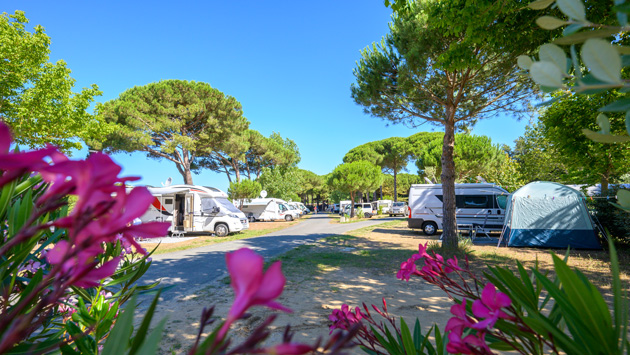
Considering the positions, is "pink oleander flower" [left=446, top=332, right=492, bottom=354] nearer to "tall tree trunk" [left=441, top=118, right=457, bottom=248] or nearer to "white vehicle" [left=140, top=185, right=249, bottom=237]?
"tall tree trunk" [left=441, top=118, right=457, bottom=248]

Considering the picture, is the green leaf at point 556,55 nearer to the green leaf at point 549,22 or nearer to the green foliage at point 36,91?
the green leaf at point 549,22

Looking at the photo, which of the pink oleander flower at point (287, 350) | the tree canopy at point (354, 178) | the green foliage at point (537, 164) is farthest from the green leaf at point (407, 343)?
the tree canopy at point (354, 178)

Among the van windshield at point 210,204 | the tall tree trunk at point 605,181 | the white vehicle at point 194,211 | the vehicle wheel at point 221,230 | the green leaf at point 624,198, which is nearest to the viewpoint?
the green leaf at point 624,198

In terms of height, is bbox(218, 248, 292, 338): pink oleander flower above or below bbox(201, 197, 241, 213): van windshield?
above

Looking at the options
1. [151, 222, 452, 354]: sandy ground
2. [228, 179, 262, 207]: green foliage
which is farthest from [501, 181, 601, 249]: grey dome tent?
[228, 179, 262, 207]: green foliage

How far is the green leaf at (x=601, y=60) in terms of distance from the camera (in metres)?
0.40

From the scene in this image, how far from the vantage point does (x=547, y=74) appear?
0.46m

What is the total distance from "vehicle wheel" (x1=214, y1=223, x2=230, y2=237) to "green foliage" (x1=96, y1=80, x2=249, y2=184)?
293 inches

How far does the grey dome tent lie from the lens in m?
7.93

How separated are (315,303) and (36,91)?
42.7ft

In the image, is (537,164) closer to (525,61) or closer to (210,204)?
(210,204)

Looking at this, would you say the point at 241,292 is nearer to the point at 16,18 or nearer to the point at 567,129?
the point at 567,129

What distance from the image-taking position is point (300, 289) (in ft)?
14.4

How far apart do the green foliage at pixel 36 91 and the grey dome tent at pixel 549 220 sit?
1484cm
